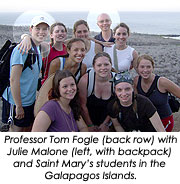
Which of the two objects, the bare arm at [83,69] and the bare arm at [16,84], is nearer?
the bare arm at [16,84]

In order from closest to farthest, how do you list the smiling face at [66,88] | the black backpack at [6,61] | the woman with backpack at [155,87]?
the smiling face at [66,88] → the black backpack at [6,61] → the woman with backpack at [155,87]

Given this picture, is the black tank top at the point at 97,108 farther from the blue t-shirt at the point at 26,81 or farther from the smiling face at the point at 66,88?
the blue t-shirt at the point at 26,81

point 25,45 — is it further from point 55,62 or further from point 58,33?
point 58,33

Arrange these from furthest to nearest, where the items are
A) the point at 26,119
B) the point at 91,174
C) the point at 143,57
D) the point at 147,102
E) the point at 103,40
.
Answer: the point at 103,40
the point at 143,57
the point at 26,119
the point at 147,102
the point at 91,174

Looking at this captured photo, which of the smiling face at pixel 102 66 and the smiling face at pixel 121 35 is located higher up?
the smiling face at pixel 121 35

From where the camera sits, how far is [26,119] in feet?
11.2

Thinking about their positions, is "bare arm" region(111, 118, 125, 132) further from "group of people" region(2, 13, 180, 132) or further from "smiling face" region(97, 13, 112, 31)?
"smiling face" region(97, 13, 112, 31)

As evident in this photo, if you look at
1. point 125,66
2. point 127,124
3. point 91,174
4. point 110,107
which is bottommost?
point 91,174

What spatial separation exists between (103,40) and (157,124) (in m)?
1.86

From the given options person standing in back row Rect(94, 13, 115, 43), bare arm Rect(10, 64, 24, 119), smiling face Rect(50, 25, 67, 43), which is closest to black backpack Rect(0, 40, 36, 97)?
bare arm Rect(10, 64, 24, 119)

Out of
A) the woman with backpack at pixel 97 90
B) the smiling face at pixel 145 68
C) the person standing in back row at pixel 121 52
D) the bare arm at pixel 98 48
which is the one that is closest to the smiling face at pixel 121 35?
the person standing in back row at pixel 121 52

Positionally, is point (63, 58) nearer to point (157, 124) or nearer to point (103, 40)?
point (103, 40)

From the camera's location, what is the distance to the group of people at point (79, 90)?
3033mm

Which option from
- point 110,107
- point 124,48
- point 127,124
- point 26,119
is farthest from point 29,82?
point 124,48
